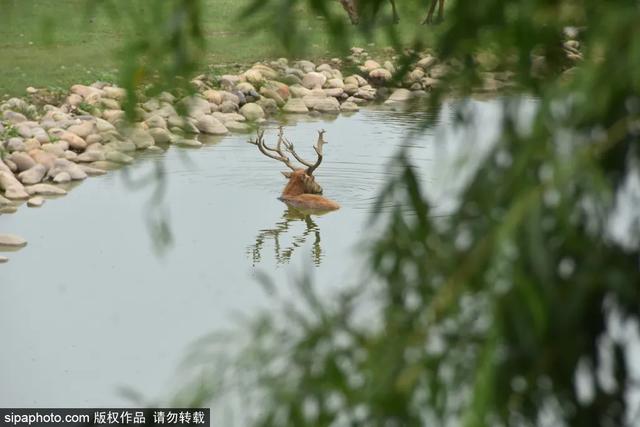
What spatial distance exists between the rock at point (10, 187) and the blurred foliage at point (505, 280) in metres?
8.48

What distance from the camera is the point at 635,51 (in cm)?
109

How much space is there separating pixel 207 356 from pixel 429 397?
0.29 meters

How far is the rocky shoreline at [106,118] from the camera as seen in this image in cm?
990

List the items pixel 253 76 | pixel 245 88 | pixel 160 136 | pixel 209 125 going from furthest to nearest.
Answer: pixel 253 76, pixel 245 88, pixel 209 125, pixel 160 136

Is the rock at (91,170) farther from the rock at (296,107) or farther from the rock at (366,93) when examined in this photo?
the rock at (366,93)

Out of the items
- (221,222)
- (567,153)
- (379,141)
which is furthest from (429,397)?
(379,141)

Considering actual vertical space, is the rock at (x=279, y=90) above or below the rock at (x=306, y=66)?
above

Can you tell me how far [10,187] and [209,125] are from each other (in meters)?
2.56

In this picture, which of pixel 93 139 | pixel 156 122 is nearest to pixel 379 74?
pixel 156 122

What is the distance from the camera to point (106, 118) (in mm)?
11227

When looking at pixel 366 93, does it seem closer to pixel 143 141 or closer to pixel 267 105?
pixel 267 105

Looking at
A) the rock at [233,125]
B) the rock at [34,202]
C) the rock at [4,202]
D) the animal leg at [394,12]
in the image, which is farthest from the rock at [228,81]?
the animal leg at [394,12]

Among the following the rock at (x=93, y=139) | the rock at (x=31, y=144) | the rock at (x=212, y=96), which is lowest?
the rock at (x=212, y=96)

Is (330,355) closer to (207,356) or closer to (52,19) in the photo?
(207,356)
